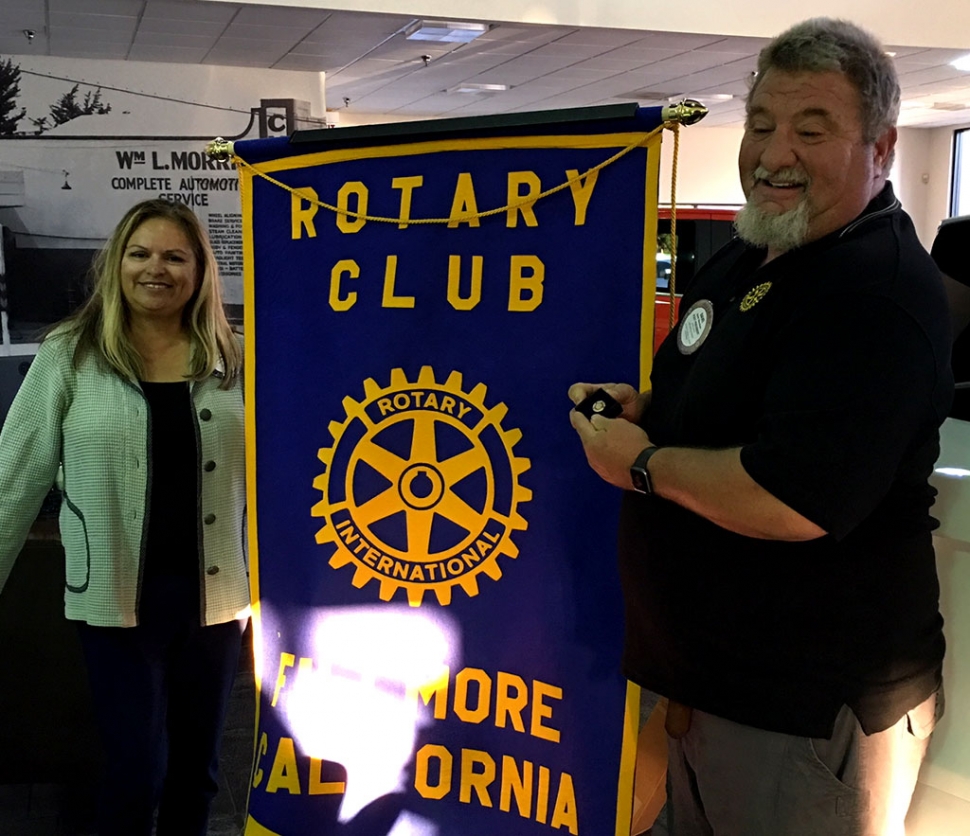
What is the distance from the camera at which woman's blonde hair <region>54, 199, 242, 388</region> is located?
5.88 feet

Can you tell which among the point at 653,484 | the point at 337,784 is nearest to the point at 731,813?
the point at 653,484

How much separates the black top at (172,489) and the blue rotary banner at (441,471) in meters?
0.15

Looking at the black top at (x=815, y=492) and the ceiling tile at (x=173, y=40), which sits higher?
the ceiling tile at (x=173, y=40)

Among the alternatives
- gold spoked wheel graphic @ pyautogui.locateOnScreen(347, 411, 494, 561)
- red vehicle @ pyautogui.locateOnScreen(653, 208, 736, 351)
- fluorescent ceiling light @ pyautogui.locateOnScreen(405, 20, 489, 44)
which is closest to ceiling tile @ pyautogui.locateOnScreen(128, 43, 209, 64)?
fluorescent ceiling light @ pyautogui.locateOnScreen(405, 20, 489, 44)

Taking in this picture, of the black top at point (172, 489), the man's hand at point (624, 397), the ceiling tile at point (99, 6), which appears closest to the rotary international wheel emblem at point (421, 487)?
the man's hand at point (624, 397)

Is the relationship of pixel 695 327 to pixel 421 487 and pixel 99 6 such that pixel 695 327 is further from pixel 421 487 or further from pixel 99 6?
pixel 99 6

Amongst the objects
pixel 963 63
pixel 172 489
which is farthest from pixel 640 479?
pixel 963 63

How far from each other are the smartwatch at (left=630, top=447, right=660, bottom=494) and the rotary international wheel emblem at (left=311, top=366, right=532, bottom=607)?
14.6 inches

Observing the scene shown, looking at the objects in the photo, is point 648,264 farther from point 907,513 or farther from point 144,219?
point 144,219

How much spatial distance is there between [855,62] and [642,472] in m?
0.55

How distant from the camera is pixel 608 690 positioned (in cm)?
153

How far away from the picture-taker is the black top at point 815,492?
100 cm

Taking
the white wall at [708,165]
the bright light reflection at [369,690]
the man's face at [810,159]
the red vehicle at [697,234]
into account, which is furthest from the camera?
the white wall at [708,165]

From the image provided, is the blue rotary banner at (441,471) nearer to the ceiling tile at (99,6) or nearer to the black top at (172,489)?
the black top at (172,489)
